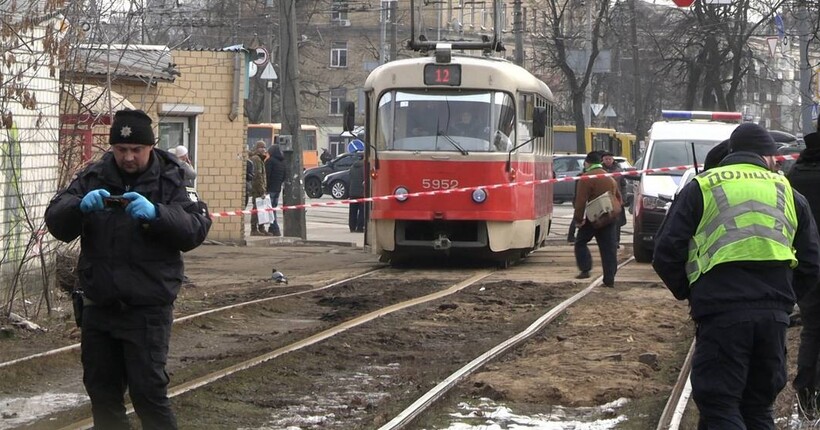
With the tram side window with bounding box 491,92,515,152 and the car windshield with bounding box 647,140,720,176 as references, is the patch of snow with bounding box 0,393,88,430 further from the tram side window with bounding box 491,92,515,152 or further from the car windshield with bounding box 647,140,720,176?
the car windshield with bounding box 647,140,720,176

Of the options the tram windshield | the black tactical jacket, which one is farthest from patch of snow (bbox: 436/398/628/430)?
the tram windshield

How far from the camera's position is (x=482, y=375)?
30.7 ft

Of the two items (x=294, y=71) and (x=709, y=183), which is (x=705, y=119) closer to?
(x=294, y=71)

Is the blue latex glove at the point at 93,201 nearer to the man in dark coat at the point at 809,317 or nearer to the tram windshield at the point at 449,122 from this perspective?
the man in dark coat at the point at 809,317

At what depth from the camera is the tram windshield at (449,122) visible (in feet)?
57.3

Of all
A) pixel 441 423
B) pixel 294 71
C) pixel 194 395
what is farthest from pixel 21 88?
pixel 294 71

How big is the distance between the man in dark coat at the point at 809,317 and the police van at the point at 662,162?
33.9 ft

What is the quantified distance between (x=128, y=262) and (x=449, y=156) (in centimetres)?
1177

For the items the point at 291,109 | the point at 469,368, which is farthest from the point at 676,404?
the point at 291,109

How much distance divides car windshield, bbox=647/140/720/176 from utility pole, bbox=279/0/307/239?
6.83 m

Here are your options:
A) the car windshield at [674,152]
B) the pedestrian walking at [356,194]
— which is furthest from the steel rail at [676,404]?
the pedestrian walking at [356,194]

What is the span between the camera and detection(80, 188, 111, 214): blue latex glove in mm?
5523

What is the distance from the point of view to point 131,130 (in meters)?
5.68

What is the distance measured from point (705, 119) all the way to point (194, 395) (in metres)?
16.3
